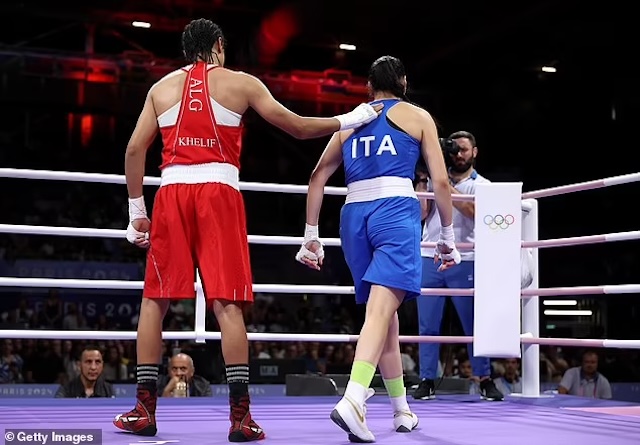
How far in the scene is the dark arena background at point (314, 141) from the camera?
9922mm

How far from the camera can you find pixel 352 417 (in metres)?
2.25

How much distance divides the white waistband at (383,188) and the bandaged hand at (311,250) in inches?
8.9

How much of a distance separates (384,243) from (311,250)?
1.00 feet

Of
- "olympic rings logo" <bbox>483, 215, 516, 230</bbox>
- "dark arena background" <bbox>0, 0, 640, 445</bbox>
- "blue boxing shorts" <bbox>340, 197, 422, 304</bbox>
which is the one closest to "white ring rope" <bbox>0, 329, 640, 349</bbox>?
"olympic rings logo" <bbox>483, 215, 516, 230</bbox>

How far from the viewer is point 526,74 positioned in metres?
13.2

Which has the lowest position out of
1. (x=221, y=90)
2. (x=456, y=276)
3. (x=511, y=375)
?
(x=511, y=375)

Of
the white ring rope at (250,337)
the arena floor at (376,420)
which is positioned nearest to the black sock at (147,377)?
the arena floor at (376,420)

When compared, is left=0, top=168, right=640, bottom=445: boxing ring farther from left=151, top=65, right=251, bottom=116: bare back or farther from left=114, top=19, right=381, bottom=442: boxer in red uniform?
left=151, top=65, right=251, bottom=116: bare back

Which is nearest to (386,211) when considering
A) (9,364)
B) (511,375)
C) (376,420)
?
(376,420)

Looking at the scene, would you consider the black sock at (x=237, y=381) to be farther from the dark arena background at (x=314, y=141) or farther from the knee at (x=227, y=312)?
the dark arena background at (x=314, y=141)

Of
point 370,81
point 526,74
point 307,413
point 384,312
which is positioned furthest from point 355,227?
point 526,74

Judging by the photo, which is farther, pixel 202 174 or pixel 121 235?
pixel 121 235

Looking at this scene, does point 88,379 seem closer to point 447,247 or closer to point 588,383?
point 447,247

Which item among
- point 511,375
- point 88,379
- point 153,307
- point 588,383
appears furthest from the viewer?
point 511,375
